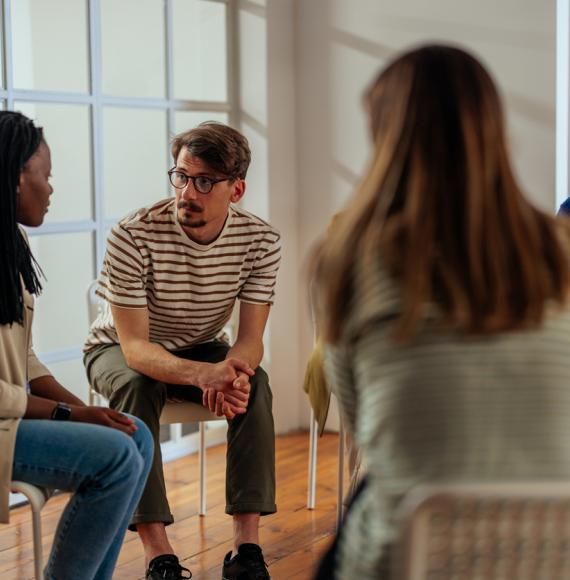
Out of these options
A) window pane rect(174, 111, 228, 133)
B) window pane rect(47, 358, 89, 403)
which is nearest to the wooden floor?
window pane rect(47, 358, 89, 403)

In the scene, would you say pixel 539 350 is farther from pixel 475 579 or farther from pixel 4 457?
pixel 4 457

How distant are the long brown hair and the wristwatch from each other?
1.04 m

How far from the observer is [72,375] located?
3367 millimetres

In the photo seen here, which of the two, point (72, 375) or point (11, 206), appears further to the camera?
point (72, 375)

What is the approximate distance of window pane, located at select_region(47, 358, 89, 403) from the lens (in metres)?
3.31

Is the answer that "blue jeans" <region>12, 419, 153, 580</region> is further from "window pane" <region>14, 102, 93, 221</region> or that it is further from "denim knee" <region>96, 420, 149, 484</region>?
"window pane" <region>14, 102, 93, 221</region>

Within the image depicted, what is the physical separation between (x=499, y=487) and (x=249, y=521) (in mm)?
1644

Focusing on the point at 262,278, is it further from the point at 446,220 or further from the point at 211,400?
the point at 446,220

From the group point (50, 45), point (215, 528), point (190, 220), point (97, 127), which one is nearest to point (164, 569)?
point (215, 528)

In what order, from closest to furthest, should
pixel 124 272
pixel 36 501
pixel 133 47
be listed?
pixel 36 501, pixel 124 272, pixel 133 47

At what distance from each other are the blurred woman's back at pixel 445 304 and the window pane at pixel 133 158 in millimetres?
2364

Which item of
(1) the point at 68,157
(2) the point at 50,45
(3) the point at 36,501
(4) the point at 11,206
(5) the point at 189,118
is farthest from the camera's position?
(5) the point at 189,118

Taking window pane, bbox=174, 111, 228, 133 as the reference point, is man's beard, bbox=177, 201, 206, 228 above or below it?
below

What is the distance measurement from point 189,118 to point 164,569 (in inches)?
70.6
